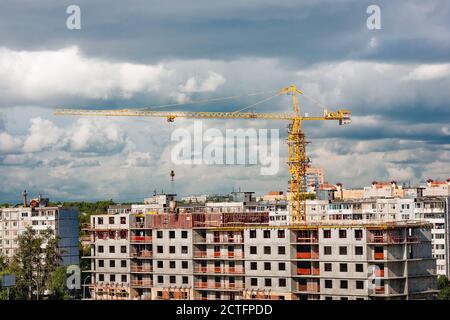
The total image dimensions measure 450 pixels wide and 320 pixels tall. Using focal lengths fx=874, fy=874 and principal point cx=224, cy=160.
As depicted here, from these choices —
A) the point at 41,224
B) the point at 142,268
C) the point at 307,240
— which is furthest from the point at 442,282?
the point at 41,224

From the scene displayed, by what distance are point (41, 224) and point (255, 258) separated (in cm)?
6478

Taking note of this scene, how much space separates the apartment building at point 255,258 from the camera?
3265 inches

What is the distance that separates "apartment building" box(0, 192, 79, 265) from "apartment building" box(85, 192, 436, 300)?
130 feet

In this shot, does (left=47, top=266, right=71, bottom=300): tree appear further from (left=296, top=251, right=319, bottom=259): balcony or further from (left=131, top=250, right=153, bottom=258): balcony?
(left=296, top=251, right=319, bottom=259): balcony

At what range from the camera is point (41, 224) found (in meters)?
146

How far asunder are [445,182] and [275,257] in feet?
364

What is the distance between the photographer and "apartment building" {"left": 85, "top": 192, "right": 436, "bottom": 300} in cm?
8294

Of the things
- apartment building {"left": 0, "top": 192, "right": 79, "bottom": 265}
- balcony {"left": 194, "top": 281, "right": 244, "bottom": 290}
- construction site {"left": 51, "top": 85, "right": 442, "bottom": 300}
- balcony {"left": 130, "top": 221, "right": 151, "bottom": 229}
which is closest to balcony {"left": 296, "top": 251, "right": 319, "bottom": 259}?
construction site {"left": 51, "top": 85, "right": 442, "bottom": 300}

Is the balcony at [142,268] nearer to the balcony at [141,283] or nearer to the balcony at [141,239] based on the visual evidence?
the balcony at [141,283]

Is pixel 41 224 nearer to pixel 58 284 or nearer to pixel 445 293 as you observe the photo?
pixel 58 284

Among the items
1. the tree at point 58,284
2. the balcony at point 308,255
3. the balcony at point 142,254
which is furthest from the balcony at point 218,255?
the tree at point 58,284

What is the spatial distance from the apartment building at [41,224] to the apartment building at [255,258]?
130 ft
